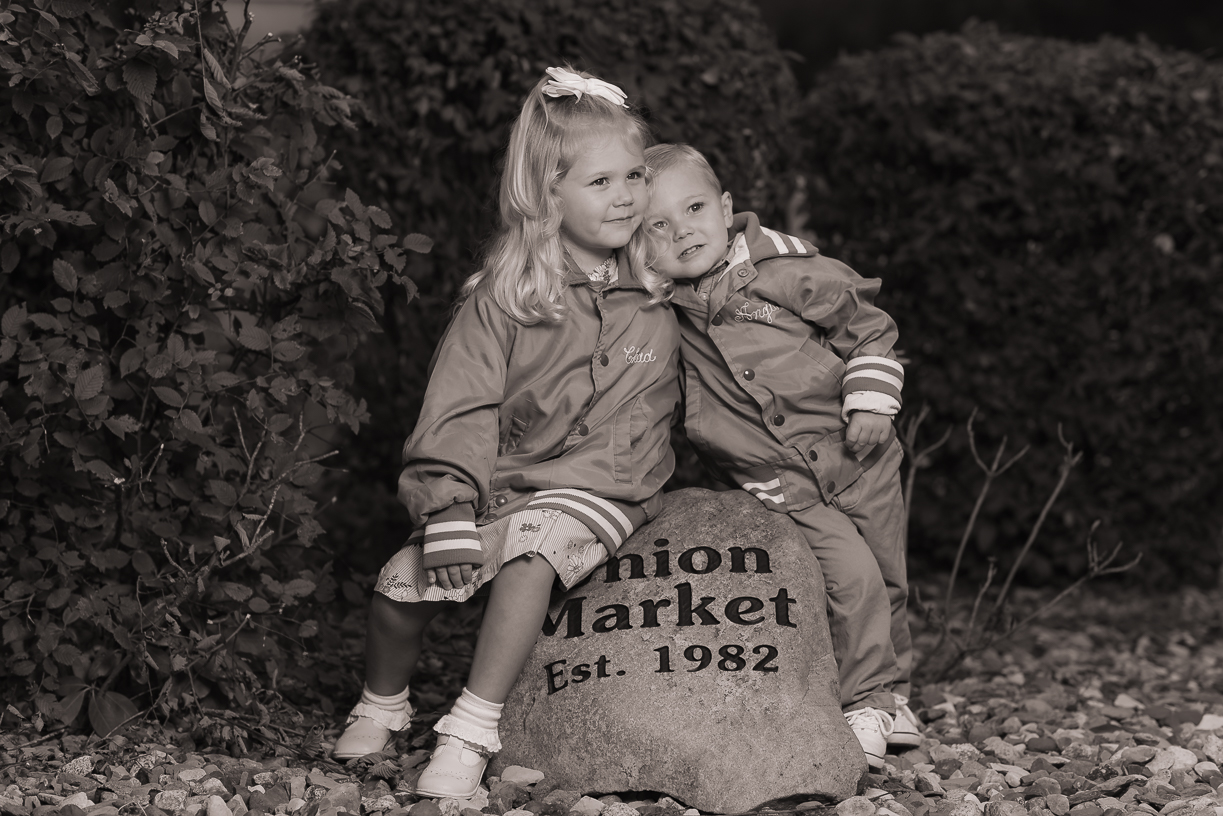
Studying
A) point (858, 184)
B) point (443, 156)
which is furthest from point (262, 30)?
point (858, 184)

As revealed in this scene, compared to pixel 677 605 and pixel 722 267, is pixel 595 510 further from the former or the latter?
pixel 722 267

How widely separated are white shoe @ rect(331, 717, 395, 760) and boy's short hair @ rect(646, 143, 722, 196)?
4.94ft

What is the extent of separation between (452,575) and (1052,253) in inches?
119

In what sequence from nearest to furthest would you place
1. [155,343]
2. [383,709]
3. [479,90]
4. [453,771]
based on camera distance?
[453,771] < [155,343] < [383,709] < [479,90]

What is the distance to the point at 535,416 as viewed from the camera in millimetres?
3084

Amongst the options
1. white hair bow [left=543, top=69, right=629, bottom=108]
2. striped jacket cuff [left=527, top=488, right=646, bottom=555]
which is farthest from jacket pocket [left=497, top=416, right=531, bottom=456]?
white hair bow [left=543, top=69, right=629, bottom=108]

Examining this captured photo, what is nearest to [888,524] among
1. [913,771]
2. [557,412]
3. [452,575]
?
[913,771]

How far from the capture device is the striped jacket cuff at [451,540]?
2865 mm

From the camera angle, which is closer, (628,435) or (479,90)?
(628,435)

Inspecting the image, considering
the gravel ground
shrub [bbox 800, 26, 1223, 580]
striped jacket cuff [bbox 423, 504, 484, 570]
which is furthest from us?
shrub [bbox 800, 26, 1223, 580]

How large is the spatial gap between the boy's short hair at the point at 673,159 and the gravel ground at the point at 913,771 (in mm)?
1471

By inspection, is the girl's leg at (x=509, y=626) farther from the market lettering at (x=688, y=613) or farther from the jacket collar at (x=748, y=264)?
the jacket collar at (x=748, y=264)

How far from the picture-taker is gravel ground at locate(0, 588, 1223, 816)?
2758 mm

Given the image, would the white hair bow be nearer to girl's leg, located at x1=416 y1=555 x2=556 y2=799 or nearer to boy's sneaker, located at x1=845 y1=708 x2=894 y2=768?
girl's leg, located at x1=416 y1=555 x2=556 y2=799
